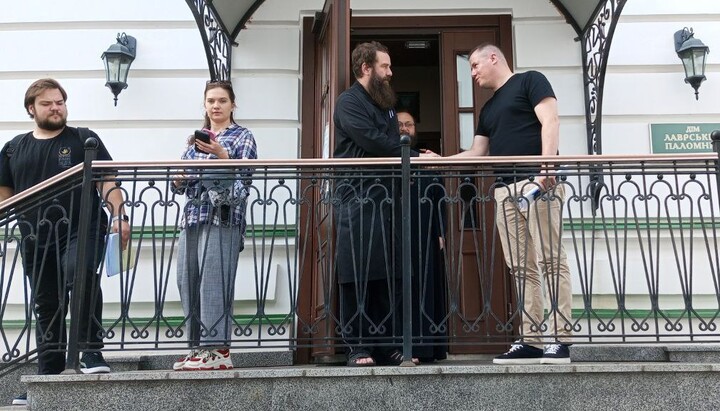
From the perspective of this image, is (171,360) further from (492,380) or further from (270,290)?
(492,380)

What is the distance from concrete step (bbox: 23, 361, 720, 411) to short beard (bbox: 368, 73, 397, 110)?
1.73 m

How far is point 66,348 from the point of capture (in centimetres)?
462

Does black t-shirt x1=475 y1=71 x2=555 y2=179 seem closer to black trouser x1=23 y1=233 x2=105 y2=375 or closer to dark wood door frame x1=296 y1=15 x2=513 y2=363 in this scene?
dark wood door frame x1=296 y1=15 x2=513 y2=363

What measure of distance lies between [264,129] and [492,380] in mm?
3222

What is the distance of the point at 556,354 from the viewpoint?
15.2ft

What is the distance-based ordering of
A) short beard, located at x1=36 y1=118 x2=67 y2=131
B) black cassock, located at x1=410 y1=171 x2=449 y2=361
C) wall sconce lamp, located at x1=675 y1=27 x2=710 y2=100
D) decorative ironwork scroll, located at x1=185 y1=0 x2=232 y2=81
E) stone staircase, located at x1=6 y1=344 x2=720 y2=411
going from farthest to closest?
1. wall sconce lamp, located at x1=675 y1=27 x2=710 y2=100
2. decorative ironwork scroll, located at x1=185 y1=0 x2=232 y2=81
3. short beard, located at x1=36 y1=118 x2=67 y2=131
4. black cassock, located at x1=410 y1=171 x2=449 y2=361
5. stone staircase, located at x1=6 y1=344 x2=720 y2=411

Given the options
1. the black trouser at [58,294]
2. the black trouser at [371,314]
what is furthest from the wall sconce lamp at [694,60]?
the black trouser at [58,294]

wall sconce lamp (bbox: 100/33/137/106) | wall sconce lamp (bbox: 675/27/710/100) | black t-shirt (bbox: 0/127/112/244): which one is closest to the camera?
black t-shirt (bbox: 0/127/112/244)

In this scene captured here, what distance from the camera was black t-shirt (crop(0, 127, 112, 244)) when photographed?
4.98 m

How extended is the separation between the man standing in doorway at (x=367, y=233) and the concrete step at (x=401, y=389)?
42 centimetres

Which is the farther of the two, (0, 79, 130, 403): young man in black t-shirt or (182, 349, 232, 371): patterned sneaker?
(0, 79, 130, 403): young man in black t-shirt

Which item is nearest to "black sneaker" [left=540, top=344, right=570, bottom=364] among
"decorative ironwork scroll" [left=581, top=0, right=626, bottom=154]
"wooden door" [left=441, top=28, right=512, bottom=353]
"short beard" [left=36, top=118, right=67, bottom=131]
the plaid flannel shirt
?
"wooden door" [left=441, top=28, right=512, bottom=353]

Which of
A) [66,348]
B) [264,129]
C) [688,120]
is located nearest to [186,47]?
[264,129]

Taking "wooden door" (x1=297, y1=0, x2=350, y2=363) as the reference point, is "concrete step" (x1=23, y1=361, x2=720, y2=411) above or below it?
below
